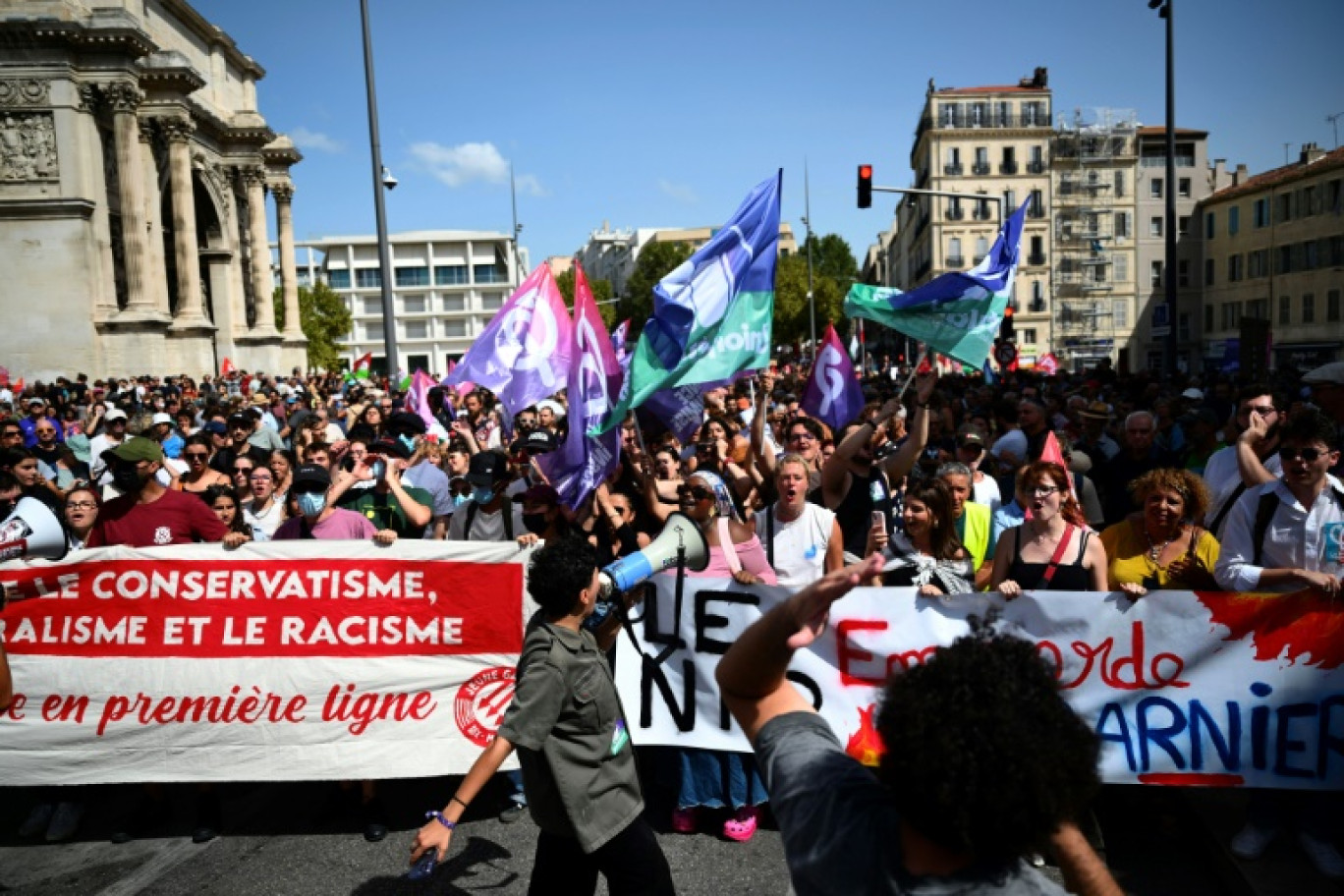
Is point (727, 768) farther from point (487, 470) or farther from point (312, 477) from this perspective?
point (312, 477)

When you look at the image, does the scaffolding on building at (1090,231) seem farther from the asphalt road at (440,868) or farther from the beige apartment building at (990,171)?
the asphalt road at (440,868)

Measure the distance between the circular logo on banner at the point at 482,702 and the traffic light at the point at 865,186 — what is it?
1660cm

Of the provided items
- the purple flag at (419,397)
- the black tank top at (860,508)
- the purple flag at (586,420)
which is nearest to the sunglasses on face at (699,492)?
the purple flag at (586,420)

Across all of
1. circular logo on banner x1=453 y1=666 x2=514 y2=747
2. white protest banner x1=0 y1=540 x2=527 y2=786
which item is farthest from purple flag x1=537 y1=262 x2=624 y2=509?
circular logo on banner x1=453 y1=666 x2=514 y2=747

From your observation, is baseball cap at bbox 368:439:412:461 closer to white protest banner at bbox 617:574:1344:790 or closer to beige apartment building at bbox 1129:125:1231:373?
white protest banner at bbox 617:574:1344:790

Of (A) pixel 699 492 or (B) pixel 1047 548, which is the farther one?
(A) pixel 699 492

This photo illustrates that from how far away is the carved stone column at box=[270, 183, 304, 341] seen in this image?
47.4 metres

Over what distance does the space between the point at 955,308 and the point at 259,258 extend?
44.3m

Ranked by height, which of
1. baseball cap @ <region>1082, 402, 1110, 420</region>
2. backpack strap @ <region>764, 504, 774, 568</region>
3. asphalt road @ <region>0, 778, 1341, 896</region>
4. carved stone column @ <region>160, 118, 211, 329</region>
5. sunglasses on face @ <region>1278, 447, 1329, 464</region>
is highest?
carved stone column @ <region>160, 118, 211, 329</region>

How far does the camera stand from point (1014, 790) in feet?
4.49

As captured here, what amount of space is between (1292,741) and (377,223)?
15190 millimetres

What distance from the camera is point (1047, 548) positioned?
4.50 metres

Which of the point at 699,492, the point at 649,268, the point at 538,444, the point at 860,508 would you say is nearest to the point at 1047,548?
the point at 860,508

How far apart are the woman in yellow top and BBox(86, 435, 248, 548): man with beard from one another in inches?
185
